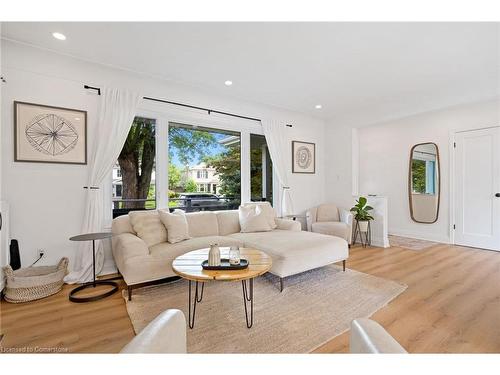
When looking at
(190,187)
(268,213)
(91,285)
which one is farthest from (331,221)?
(91,285)

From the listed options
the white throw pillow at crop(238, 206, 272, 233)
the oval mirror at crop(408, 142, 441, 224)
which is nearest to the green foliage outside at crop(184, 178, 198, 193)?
the white throw pillow at crop(238, 206, 272, 233)

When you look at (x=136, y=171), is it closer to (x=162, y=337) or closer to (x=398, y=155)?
(x=162, y=337)

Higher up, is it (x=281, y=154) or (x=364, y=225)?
(x=281, y=154)

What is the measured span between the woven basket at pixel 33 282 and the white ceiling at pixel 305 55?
7.65ft

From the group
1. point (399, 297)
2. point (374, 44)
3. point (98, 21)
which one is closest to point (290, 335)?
point (399, 297)

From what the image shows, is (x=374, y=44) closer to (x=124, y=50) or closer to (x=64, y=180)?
(x=124, y=50)

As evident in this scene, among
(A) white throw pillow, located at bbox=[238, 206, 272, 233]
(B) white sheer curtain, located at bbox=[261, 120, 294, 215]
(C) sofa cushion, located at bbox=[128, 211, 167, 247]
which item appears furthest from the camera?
(B) white sheer curtain, located at bbox=[261, 120, 294, 215]

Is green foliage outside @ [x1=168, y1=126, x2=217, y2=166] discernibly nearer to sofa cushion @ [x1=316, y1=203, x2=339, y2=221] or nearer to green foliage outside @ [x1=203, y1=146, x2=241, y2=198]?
green foliage outside @ [x1=203, y1=146, x2=241, y2=198]

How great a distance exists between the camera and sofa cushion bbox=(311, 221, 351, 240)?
4.17 metres

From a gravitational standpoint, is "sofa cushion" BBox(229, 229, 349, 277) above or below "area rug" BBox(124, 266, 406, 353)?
above

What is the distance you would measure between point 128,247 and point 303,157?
12.4 ft

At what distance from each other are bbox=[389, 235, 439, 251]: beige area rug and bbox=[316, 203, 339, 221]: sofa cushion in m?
1.10

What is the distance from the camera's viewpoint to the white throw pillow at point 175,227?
2.83m

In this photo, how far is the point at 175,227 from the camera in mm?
2869
